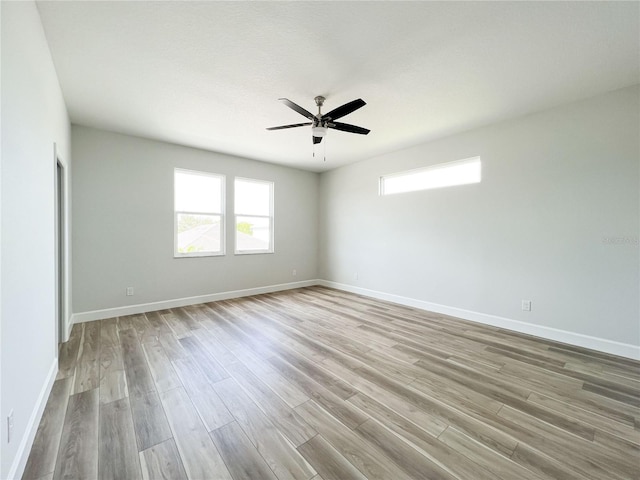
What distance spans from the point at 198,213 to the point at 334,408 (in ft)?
13.2

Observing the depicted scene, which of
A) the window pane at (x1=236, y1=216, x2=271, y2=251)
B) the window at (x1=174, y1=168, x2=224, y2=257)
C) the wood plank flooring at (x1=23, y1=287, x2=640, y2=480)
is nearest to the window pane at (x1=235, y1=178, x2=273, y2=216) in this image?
the window pane at (x1=236, y1=216, x2=271, y2=251)

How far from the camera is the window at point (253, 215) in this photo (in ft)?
17.0

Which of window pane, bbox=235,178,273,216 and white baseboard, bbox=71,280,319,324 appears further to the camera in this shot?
window pane, bbox=235,178,273,216

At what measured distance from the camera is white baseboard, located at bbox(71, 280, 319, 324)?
3.66 meters

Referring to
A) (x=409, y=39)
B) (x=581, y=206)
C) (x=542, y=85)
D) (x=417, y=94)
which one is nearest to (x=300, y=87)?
(x=409, y=39)

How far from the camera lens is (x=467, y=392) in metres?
2.07

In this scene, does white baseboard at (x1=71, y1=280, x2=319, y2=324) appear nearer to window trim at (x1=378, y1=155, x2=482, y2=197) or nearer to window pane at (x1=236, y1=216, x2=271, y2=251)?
window pane at (x1=236, y1=216, x2=271, y2=251)

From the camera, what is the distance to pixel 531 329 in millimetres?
3277

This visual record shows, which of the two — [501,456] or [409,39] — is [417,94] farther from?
[501,456]

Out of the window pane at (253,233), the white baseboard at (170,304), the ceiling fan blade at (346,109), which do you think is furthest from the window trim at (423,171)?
the white baseboard at (170,304)

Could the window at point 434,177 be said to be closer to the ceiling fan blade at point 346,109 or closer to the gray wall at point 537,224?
the gray wall at point 537,224

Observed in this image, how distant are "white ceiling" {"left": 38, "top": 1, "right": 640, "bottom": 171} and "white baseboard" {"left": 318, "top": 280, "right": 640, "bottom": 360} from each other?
107 inches

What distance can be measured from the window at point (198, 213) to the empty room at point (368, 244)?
1.7 inches

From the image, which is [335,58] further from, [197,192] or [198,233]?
[198,233]
